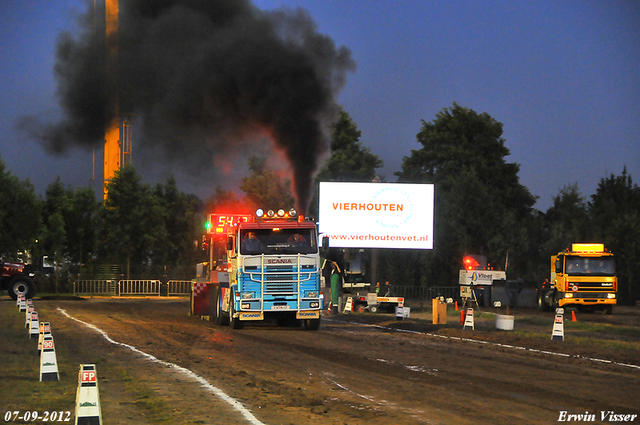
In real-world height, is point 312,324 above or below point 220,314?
below

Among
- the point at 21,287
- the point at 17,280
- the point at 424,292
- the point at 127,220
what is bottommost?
the point at 424,292

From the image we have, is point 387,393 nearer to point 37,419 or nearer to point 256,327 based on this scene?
point 37,419

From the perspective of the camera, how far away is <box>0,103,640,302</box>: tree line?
50844 millimetres

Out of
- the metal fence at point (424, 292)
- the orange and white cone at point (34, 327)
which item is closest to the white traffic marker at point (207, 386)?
the orange and white cone at point (34, 327)

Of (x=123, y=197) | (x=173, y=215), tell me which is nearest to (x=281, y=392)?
(x=123, y=197)

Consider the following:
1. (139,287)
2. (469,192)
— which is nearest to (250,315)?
(139,287)

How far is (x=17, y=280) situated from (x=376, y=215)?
57.4 feet

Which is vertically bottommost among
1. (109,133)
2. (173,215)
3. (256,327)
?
(256,327)

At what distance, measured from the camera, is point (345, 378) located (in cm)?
1195

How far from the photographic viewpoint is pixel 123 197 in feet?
179

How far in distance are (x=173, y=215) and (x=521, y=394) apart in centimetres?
6048

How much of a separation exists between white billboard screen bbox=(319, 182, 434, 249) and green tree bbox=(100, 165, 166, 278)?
71.8ft

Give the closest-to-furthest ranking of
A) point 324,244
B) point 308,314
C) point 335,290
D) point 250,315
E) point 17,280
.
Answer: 1. point 250,315
2. point 308,314
3. point 324,244
4. point 335,290
5. point 17,280

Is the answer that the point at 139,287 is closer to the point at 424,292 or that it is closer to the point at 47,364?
the point at 424,292
